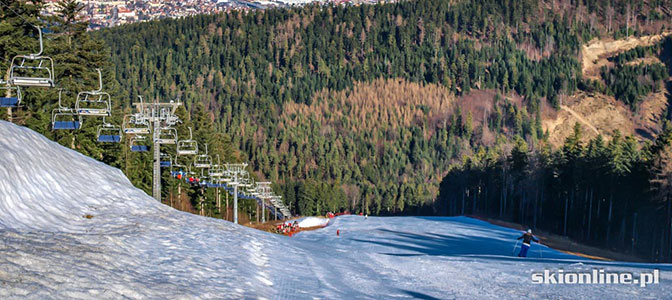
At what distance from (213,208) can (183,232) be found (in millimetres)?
70421

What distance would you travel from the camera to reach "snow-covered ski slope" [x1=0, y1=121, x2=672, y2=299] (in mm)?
16453

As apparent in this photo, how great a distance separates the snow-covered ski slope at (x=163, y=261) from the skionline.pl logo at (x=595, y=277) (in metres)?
0.47

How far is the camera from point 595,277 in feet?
73.2

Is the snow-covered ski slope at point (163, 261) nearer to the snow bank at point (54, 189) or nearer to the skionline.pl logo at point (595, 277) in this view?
the snow bank at point (54, 189)

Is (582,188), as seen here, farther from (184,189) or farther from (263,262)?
(263,262)

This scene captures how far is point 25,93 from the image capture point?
1860 inches

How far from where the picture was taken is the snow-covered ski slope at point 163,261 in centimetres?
1645

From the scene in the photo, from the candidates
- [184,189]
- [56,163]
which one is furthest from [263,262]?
[184,189]

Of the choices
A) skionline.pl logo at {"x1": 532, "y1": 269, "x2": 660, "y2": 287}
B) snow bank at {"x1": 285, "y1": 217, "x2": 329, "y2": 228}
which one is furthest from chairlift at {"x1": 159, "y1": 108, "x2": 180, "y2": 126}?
snow bank at {"x1": 285, "y1": 217, "x2": 329, "y2": 228}

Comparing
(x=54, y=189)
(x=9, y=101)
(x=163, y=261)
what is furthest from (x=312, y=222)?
(x=163, y=261)

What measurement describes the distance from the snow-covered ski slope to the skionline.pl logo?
0.47 m

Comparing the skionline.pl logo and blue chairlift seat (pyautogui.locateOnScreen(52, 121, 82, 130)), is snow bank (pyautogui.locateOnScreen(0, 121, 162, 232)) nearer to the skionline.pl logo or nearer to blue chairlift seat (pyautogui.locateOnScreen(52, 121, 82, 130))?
blue chairlift seat (pyautogui.locateOnScreen(52, 121, 82, 130))

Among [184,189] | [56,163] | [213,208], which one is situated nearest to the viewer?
[56,163]

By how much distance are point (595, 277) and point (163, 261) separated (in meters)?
12.5
